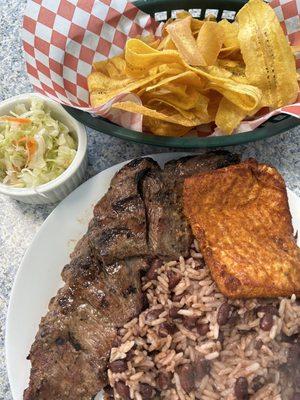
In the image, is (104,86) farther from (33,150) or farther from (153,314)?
(153,314)

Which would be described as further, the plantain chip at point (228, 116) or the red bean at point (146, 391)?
the plantain chip at point (228, 116)

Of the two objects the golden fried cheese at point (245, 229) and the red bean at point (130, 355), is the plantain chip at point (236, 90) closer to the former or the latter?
the golden fried cheese at point (245, 229)

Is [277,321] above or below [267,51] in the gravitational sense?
below

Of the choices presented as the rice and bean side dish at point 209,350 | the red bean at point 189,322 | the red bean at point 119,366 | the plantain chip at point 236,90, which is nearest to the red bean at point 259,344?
the rice and bean side dish at point 209,350

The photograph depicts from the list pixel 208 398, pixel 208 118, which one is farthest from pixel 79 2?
pixel 208 398

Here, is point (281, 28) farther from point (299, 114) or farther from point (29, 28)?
point (29, 28)

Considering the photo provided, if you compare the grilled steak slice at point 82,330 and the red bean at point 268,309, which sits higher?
the grilled steak slice at point 82,330

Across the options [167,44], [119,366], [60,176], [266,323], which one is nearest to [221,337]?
[266,323]
